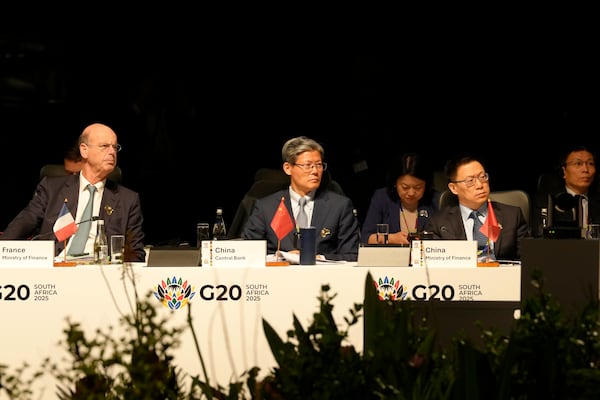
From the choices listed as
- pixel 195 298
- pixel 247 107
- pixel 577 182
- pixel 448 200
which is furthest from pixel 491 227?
pixel 247 107

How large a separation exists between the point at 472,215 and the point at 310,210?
827mm

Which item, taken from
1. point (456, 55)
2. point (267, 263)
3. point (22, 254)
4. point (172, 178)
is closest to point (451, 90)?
point (456, 55)

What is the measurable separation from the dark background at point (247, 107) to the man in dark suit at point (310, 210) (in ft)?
8.92

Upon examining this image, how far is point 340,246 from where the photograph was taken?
5.02 metres

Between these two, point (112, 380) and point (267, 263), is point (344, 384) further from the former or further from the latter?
point (267, 263)

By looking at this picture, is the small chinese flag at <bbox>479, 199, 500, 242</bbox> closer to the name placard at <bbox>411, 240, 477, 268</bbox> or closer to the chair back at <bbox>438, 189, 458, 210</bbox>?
the chair back at <bbox>438, 189, 458, 210</bbox>

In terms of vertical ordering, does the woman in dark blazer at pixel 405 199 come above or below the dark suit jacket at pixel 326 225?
above

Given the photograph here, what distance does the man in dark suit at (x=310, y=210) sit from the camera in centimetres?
498

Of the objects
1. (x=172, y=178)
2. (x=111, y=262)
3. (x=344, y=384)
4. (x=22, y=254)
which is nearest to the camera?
(x=344, y=384)

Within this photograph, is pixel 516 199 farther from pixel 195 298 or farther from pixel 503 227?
pixel 195 298

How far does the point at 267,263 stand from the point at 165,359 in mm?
2959

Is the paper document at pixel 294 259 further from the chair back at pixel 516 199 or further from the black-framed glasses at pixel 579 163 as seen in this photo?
the black-framed glasses at pixel 579 163

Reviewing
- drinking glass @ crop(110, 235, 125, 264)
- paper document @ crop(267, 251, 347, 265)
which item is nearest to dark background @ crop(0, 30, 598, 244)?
paper document @ crop(267, 251, 347, 265)

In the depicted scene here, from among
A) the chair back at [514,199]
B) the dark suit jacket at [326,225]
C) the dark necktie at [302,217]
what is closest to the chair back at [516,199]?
the chair back at [514,199]
